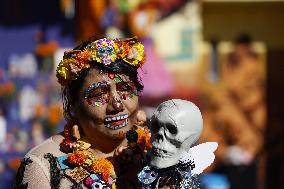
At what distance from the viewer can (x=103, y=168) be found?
3770 mm

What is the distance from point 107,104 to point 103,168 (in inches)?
12.4

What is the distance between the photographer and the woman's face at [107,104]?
371 cm

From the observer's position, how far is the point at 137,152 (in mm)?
3842

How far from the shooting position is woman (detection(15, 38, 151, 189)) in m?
3.73

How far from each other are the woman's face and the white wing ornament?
0.40 m

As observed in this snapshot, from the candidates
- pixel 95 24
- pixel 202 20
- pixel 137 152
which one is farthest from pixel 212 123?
pixel 137 152

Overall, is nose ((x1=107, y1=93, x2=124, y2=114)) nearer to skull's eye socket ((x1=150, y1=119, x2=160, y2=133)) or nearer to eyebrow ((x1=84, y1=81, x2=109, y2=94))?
eyebrow ((x1=84, y1=81, x2=109, y2=94))

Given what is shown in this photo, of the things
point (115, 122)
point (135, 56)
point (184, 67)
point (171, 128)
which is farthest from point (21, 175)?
point (184, 67)

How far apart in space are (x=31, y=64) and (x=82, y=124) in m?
Answer: 4.12

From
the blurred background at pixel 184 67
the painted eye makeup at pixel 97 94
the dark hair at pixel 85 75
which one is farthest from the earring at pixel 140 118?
the blurred background at pixel 184 67

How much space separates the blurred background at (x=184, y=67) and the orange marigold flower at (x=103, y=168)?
387cm

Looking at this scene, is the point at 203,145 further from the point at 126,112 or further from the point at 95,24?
the point at 95,24

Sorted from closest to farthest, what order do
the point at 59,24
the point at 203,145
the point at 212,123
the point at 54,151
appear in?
the point at 203,145, the point at 54,151, the point at 59,24, the point at 212,123

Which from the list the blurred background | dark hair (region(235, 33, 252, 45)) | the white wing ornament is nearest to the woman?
the white wing ornament
